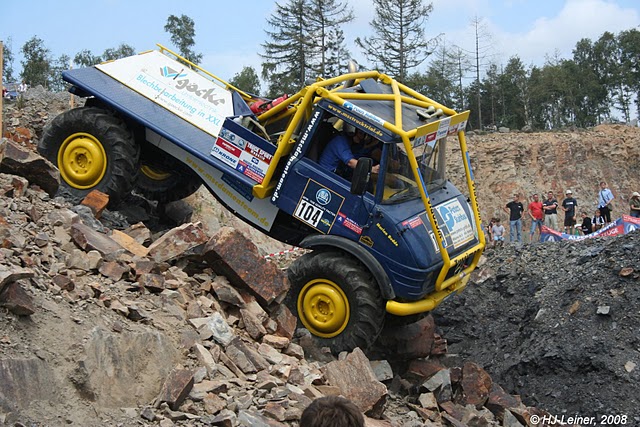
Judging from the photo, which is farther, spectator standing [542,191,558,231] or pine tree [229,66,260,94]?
pine tree [229,66,260,94]

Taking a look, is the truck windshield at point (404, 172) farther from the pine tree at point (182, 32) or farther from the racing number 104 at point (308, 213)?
the pine tree at point (182, 32)

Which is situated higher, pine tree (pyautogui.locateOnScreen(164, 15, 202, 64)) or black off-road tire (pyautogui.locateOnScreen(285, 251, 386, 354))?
pine tree (pyautogui.locateOnScreen(164, 15, 202, 64))

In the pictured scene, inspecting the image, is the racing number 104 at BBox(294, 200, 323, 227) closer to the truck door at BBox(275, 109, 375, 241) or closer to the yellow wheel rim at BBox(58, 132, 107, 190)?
the truck door at BBox(275, 109, 375, 241)

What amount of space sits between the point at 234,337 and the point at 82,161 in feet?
12.8

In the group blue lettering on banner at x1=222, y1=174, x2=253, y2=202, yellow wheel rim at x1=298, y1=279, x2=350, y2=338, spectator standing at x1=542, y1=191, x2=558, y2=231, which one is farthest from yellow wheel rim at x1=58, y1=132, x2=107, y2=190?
spectator standing at x1=542, y1=191, x2=558, y2=231

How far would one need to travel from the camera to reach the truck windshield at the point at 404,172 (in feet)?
24.8

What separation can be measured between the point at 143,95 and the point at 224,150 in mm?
1399

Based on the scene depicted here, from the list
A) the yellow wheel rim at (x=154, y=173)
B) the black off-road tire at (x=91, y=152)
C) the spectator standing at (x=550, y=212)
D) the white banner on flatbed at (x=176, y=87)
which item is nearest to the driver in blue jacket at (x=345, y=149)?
the white banner on flatbed at (x=176, y=87)

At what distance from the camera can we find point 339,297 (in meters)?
7.61

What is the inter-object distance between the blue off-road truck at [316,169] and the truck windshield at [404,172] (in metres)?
0.02

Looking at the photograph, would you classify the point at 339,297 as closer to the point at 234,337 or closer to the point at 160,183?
the point at 234,337

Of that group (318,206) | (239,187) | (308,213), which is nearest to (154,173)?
(239,187)

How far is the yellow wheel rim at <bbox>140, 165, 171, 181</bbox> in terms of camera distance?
33.7 feet

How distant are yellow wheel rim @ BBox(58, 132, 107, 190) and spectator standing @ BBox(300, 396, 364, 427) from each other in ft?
22.0
